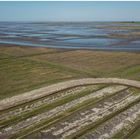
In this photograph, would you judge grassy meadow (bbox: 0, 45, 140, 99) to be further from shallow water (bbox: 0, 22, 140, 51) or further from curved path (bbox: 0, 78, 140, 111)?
shallow water (bbox: 0, 22, 140, 51)

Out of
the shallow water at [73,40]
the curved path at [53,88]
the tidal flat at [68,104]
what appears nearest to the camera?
the tidal flat at [68,104]

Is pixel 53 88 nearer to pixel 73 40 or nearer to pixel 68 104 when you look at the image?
pixel 68 104

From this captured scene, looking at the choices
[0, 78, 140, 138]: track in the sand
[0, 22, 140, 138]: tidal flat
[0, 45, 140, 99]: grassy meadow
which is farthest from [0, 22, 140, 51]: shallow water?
[0, 78, 140, 138]: track in the sand

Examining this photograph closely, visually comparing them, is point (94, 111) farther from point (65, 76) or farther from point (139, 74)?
point (139, 74)

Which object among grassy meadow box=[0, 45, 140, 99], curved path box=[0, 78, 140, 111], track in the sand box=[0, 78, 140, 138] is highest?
grassy meadow box=[0, 45, 140, 99]

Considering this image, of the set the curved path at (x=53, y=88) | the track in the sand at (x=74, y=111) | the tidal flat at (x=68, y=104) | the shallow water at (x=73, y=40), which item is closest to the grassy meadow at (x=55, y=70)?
the tidal flat at (x=68, y=104)

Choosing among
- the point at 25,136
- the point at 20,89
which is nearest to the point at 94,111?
the point at 25,136

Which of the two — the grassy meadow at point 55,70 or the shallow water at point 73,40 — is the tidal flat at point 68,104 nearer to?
the grassy meadow at point 55,70
